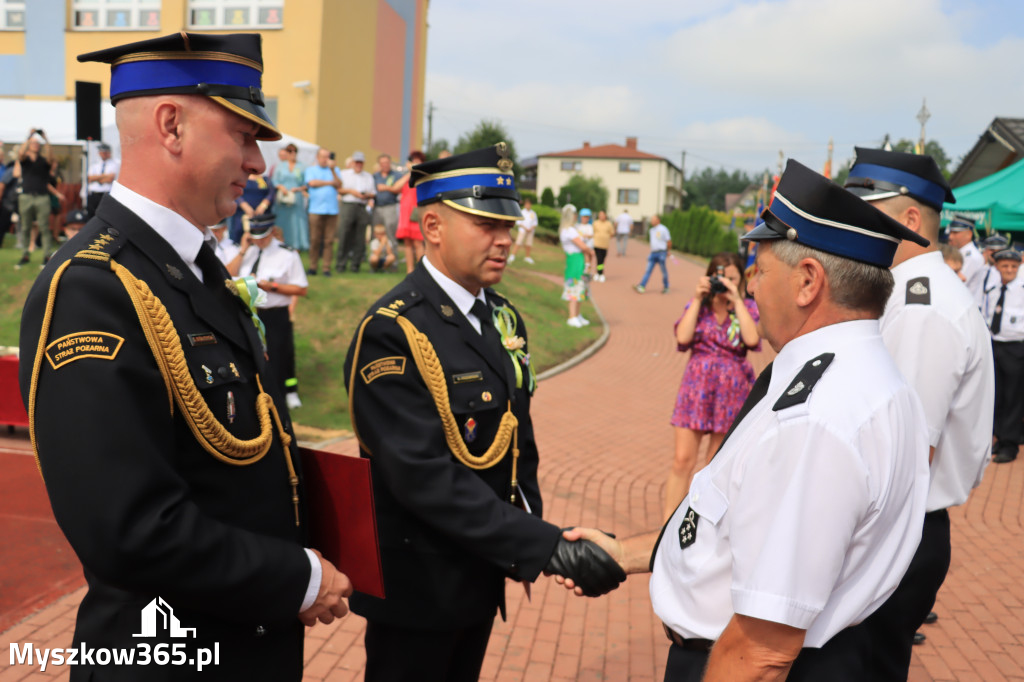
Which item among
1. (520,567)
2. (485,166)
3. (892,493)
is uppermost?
(485,166)

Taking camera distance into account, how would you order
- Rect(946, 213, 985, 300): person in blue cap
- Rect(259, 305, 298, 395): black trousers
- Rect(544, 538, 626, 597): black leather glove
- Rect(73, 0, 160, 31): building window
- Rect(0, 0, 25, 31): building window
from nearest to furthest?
Rect(544, 538, 626, 597): black leather glove < Rect(259, 305, 298, 395): black trousers < Rect(946, 213, 985, 300): person in blue cap < Rect(73, 0, 160, 31): building window < Rect(0, 0, 25, 31): building window

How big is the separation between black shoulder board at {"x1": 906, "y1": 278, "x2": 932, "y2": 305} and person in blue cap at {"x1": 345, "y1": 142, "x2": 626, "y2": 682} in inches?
62.2

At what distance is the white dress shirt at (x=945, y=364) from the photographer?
288 cm

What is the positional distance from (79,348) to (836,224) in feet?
5.70

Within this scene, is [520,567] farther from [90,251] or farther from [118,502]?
[90,251]

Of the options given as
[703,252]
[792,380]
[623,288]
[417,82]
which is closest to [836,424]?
[792,380]

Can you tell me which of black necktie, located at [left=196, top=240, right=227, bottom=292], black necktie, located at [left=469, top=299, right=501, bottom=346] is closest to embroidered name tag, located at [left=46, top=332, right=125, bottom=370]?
black necktie, located at [left=196, top=240, right=227, bottom=292]

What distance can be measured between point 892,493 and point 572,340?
1266 centimetres

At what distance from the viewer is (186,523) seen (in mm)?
1646

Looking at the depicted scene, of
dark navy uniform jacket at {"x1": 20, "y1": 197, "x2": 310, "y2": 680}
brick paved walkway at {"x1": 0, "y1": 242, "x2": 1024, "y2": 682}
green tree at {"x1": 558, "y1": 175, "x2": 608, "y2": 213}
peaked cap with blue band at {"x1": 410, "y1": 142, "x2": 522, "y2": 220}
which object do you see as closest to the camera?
dark navy uniform jacket at {"x1": 20, "y1": 197, "x2": 310, "y2": 680}

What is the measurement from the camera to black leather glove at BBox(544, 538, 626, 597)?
245cm

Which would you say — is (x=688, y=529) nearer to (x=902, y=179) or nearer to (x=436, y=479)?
(x=436, y=479)

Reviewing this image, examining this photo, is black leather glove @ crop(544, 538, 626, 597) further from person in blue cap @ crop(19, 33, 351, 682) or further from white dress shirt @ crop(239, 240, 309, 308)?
white dress shirt @ crop(239, 240, 309, 308)

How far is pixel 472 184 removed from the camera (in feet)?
9.41
